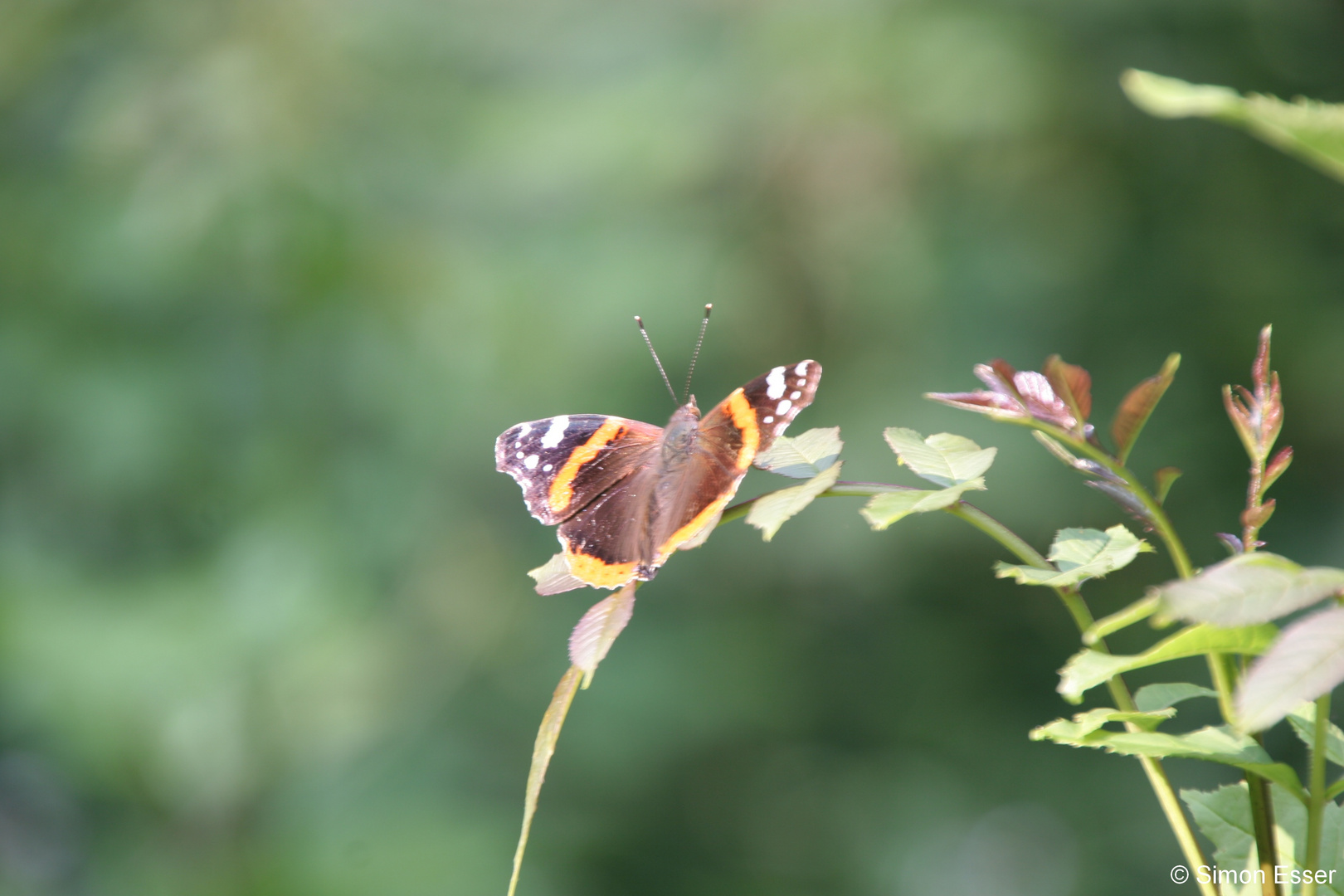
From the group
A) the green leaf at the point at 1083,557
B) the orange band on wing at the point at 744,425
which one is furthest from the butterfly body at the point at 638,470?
the green leaf at the point at 1083,557

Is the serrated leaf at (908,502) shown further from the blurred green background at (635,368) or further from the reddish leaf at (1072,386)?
the blurred green background at (635,368)

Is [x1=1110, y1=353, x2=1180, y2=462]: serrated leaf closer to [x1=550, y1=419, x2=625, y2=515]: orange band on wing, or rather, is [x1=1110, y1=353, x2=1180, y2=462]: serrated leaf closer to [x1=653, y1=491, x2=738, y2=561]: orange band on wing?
[x1=653, y1=491, x2=738, y2=561]: orange band on wing

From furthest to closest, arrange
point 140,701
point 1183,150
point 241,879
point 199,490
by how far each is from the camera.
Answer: point 1183,150 < point 199,490 < point 140,701 < point 241,879

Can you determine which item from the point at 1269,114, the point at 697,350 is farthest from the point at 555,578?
the point at 697,350

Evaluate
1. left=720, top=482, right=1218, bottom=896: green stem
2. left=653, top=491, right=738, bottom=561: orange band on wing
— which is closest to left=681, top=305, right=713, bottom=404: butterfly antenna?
left=653, top=491, right=738, bottom=561: orange band on wing

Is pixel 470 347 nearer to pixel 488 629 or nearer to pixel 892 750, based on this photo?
pixel 488 629

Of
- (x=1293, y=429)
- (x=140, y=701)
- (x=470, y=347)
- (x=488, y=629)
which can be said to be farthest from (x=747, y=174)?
(x=140, y=701)

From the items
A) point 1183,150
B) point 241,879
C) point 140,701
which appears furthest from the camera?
point 1183,150
